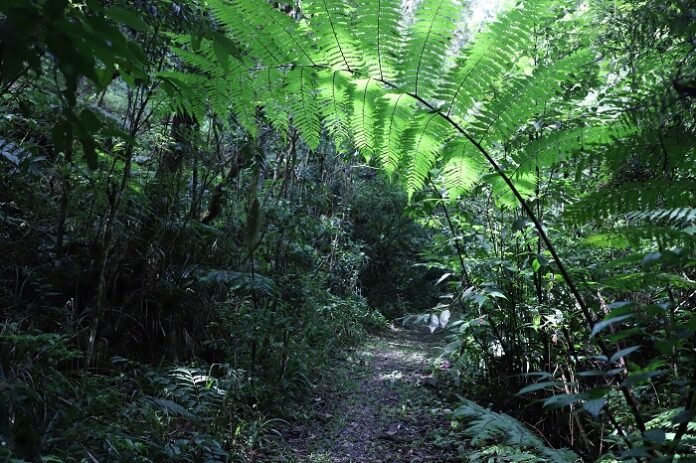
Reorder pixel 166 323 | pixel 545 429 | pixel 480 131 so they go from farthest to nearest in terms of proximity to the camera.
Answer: pixel 166 323 < pixel 545 429 < pixel 480 131

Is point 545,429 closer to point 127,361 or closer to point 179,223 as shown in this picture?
point 127,361

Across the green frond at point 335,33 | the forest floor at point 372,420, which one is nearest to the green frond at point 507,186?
the green frond at point 335,33

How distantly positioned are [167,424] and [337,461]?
4.35 ft

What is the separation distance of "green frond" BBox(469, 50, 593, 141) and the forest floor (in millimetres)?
2679

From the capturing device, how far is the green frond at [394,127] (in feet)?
5.98

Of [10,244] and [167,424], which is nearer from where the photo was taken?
[167,424]

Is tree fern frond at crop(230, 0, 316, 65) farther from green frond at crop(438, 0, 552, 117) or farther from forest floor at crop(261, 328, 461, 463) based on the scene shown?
forest floor at crop(261, 328, 461, 463)

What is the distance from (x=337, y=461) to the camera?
368cm

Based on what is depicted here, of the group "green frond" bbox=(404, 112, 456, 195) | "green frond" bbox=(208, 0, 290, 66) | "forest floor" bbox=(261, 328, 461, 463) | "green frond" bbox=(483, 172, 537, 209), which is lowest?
"forest floor" bbox=(261, 328, 461, 463)

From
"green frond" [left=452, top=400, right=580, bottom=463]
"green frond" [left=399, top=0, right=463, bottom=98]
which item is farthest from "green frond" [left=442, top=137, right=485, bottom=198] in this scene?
"green frond" [left=452, top=400, right=580, bottom=463]

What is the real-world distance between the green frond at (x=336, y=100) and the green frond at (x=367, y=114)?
0.16 ft

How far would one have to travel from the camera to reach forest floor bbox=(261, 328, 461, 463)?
379 centimetres

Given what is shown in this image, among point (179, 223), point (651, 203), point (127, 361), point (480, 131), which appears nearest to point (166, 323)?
point (127, 361)

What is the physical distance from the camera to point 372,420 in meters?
4.60
